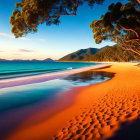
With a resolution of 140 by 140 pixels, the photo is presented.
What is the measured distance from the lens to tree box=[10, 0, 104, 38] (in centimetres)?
1037

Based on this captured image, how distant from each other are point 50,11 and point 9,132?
39.6 ft

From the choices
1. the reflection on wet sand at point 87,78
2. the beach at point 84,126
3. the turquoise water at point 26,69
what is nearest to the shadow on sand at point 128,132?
the beach at point 84,126

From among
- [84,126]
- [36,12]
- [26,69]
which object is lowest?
[84,126]

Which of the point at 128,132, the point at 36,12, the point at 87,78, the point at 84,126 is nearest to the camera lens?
the point at 128,132

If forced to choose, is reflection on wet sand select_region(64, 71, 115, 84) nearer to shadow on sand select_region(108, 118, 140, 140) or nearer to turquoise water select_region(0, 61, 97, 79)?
shadow on sand select_region(108, 118, 140, 140)

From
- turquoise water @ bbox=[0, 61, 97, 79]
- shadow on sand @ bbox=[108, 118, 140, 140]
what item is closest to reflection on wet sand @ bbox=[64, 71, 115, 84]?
shadow on sand @ bbox=[108, 118, 140, 140]

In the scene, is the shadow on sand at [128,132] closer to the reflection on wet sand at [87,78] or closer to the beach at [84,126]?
the beach at [84,126]

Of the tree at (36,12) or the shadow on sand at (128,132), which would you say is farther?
the tree at (36,12)

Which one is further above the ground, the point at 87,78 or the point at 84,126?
the point at 84,126

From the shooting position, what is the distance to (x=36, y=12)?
1066 centimetres

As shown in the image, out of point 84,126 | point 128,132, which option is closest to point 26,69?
point 84,126

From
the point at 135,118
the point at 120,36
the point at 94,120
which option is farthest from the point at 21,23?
the point at 120,36

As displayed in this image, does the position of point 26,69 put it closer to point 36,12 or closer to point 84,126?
point 36,12

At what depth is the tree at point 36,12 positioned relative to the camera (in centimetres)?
1037
